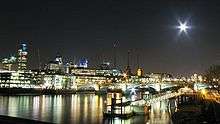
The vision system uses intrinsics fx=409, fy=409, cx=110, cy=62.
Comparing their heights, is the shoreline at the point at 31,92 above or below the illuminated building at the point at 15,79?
below

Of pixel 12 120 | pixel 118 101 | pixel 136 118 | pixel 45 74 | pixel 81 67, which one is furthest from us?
pixel 81 67

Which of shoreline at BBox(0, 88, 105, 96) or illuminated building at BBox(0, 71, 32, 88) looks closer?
shoreline at BBox(0, 88, 105, 96)

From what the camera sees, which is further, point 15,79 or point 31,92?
point 15,79

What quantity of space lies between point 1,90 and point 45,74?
94.3 feet

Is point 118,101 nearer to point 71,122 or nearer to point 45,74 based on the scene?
point 71,122

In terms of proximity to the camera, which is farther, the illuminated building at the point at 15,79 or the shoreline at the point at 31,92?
the illuminated building at the point at 15,79

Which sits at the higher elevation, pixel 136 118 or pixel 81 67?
pixel 81 67

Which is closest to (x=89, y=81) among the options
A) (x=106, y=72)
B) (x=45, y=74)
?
(x=45, y=74)

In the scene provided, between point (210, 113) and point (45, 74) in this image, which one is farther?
point (45, 74)

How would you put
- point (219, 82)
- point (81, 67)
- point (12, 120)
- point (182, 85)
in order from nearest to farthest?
Answer: point (12, 120) < point (219, 82) < point (182, 85) < point (81, 67)

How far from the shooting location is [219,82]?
63.0 meters

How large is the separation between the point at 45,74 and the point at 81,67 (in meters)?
34.7

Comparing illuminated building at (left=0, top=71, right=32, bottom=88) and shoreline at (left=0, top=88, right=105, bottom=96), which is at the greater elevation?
illuminated building at (left=0, top=71, right=32, bottom=88)

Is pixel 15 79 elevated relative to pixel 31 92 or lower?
elevated
